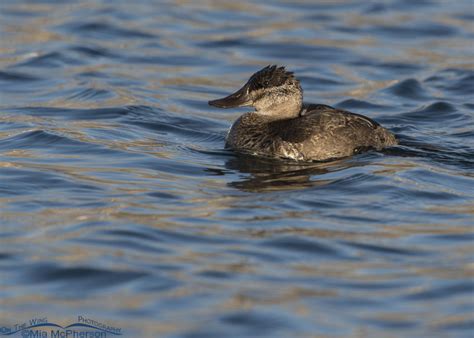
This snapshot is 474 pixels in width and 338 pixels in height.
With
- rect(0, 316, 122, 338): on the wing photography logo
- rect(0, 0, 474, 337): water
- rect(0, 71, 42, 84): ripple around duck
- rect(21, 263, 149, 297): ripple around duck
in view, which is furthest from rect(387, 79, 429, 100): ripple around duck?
rect(0, 316, 122, 338): on the wing photography logo

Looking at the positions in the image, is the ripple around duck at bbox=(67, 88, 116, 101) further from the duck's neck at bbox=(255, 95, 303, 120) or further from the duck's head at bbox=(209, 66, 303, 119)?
the duck's neck at bbox=(255, 95, 303, 120)

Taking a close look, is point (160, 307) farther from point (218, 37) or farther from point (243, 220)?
point (218, 37)

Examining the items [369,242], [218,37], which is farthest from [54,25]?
[369,242]

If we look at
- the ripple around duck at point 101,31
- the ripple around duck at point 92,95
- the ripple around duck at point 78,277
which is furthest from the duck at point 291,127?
the ripple around duck at point 101,31

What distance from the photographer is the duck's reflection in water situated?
398 inches

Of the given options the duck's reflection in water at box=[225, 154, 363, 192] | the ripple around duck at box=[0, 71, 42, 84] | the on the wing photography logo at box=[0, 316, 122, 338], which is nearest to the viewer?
the on the wing photography logo at box=[0, 316, 122, 338]

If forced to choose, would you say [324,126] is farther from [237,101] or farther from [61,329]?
[61,329]

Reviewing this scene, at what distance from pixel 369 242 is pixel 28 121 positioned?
5498mm

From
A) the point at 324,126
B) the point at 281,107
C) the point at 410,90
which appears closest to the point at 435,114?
the point at 410,90

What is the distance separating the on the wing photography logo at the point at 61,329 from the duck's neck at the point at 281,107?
194 inches

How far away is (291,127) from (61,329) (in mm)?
4731

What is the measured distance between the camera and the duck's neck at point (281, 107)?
11414mm

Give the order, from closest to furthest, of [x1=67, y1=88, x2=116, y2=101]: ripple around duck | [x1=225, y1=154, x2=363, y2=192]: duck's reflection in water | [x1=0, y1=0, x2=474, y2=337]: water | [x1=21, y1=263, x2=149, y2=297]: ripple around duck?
[x1=0, y1=0, x2=474, y2=337]: water, [x1=21, y1=263, x2=149, y2=297]: ripple around duck, [x1=225, y1=154, x2=363, y2=192]: duck's reflection in water, [x1=67, y1=88, x2=116, y2=101]: ripple around duck

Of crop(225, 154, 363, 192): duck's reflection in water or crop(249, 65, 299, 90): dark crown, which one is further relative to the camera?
crop(249, 65, 299, 90): dark crown
